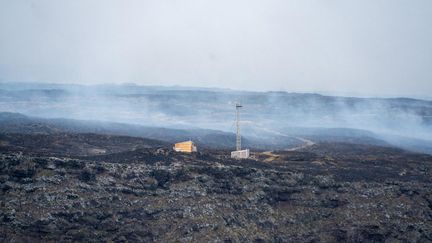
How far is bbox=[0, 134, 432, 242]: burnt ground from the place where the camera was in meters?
46.6

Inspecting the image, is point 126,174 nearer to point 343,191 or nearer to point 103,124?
point 343,191

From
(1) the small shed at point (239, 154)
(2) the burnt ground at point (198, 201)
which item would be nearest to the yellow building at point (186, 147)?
(2) the burnt ground at point (198, 201)

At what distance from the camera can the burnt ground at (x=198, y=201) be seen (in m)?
46.6

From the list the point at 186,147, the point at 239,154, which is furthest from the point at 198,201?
the point at 239,154

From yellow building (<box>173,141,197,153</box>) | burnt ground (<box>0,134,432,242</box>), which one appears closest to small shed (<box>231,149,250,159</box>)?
burnt ground (<box>0,134,432,242</box>)

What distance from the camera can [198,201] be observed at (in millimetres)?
53219

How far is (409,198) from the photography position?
2293 inches

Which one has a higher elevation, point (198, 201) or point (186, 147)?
point (186, 147)

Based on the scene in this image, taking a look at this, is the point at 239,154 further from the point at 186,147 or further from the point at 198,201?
the point at 198,201

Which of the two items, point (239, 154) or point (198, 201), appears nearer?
point (198, 201)

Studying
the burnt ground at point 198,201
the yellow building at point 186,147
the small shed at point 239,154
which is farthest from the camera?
the small shed at point 239,154

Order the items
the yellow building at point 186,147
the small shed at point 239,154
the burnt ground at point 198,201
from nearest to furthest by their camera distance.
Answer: the burnt ground at point 198,201
the yellow building at point 186,147
the small shed at point 239,154

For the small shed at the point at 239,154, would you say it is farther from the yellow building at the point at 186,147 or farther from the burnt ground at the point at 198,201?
the yellow building at the point at 186,147

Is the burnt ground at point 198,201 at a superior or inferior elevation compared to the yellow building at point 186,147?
inferior
